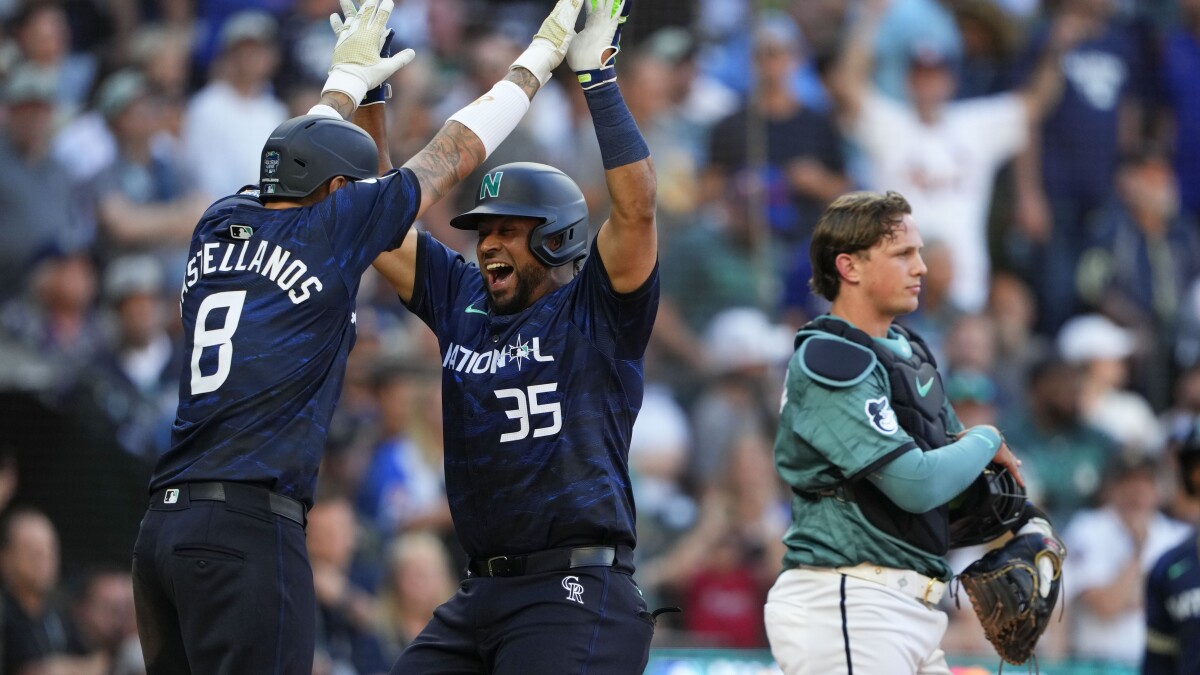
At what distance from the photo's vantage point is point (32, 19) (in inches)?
421

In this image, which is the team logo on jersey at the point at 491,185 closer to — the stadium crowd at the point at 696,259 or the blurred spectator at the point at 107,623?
the stadium crowd at the point at 696,259

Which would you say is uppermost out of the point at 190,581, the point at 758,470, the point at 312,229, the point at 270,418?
the point at 312,229

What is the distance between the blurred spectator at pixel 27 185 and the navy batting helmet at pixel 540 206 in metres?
5.54

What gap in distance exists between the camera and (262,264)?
4.80 meters

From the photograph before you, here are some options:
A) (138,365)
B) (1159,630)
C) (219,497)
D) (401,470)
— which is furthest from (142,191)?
(1159,630)

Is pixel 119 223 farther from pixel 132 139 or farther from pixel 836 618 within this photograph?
pixel 836 618

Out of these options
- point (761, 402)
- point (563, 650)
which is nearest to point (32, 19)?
point (761, 402)

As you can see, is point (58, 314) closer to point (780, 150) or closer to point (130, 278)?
point (130, 278)

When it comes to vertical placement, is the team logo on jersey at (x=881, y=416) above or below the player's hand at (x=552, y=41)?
below

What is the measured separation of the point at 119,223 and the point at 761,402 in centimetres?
426

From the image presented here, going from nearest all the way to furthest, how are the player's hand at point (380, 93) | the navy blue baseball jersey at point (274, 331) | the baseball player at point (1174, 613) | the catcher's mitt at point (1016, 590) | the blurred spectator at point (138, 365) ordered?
the navy blue baseball jersey at point (274, 331), the catcher's mitt at point (1016, 590), the player's hand at point (380, 93), the baseball player at point (1174, 613), the blurred spectator at point (138, 365)

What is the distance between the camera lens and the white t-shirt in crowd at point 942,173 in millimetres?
10859

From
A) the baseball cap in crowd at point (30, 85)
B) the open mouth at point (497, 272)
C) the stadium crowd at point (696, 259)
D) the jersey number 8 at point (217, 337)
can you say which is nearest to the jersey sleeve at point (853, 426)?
the open mouth at point (497, 272)

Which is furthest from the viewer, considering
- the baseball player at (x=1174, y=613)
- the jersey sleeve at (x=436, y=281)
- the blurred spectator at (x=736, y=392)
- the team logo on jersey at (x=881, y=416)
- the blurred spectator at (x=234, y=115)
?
the blurred spectator at (x=234, y=115)
